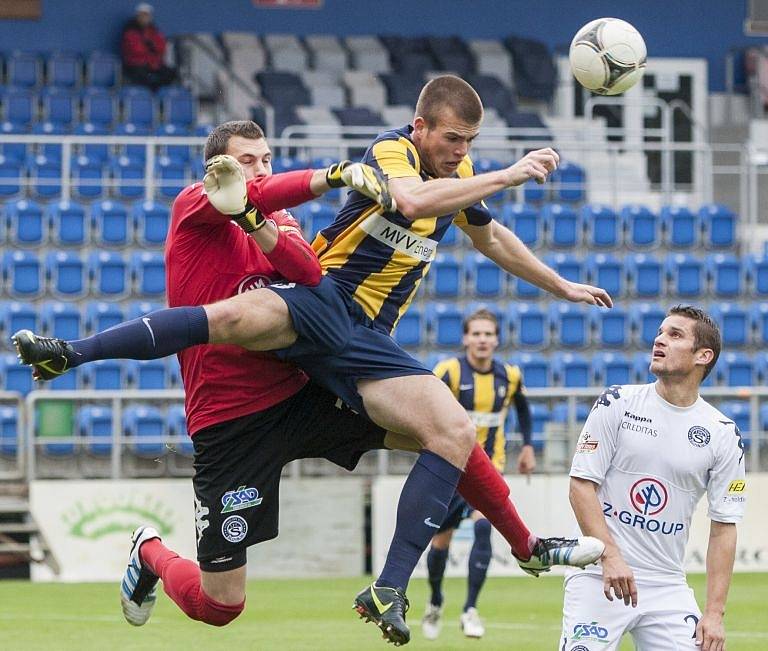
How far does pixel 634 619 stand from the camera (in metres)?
6.19

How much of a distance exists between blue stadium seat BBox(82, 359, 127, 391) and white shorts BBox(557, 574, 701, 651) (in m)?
10.1

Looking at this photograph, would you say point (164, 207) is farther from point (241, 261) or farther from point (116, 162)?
point (241, 261)

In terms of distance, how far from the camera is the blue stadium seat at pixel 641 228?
1892 centimetres

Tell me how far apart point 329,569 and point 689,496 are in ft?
27.3

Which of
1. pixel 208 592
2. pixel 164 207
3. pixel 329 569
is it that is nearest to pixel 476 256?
pixel 164 207

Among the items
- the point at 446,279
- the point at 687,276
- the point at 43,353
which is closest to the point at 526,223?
the point at 446,279

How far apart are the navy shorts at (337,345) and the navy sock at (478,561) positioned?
413 cm

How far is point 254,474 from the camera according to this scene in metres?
6.76

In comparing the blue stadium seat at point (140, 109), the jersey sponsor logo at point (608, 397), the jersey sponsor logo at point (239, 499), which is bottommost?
the jersey sponsor logo at point (239, 499)

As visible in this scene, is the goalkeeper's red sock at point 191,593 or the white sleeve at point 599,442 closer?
the white sleeve at point 599,442

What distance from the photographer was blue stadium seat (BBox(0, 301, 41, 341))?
16219 millimetres

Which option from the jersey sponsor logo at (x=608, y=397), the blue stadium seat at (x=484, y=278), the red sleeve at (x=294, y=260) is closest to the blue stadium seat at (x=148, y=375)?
the blue stadium seat at (x=484, y=278)

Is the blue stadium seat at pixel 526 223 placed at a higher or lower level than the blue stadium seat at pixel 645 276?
higher

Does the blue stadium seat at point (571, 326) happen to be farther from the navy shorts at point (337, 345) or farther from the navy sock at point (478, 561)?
the navy shorts at point (337, 345)
